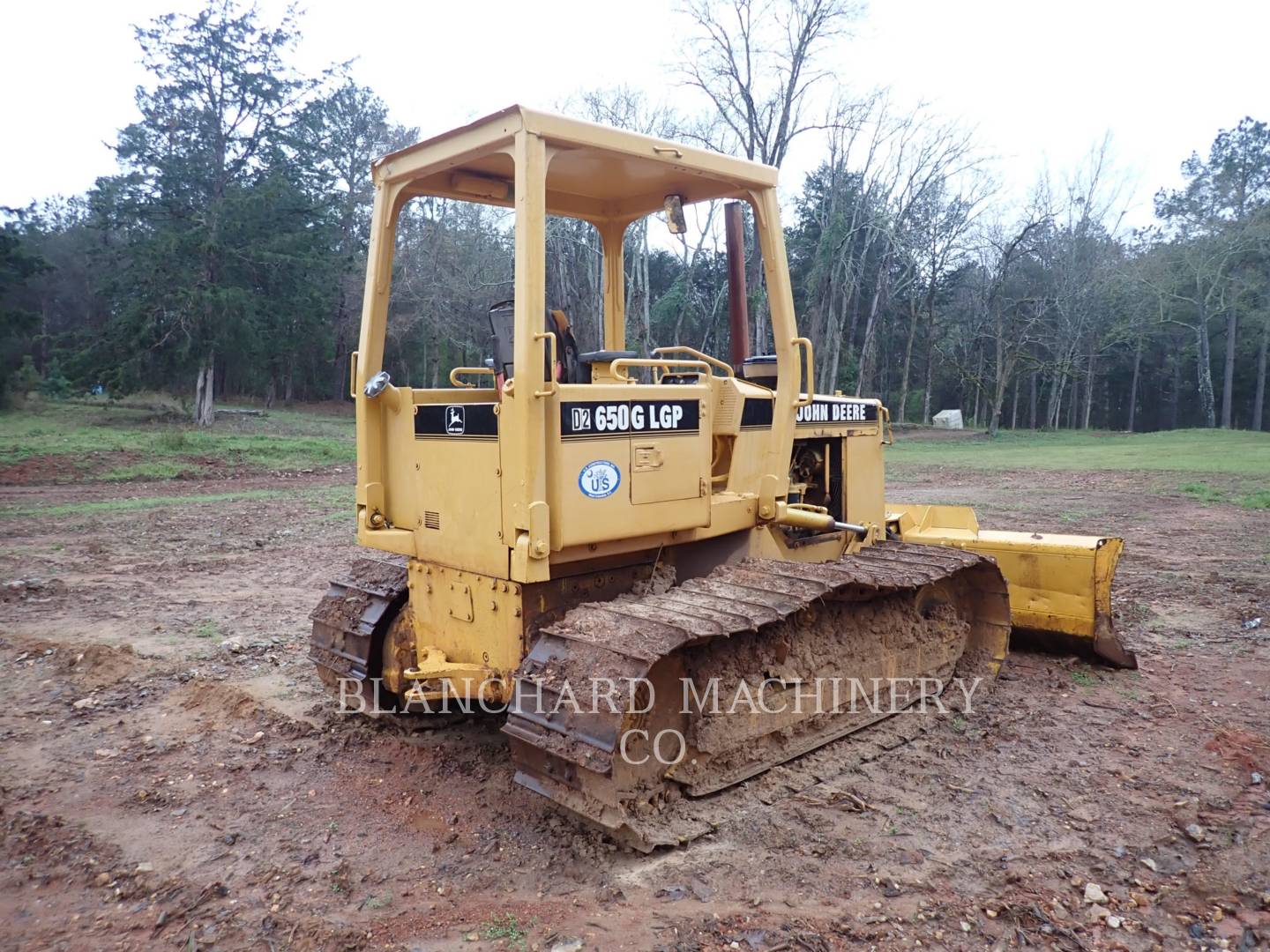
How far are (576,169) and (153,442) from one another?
19.0m

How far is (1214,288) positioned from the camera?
129 feet

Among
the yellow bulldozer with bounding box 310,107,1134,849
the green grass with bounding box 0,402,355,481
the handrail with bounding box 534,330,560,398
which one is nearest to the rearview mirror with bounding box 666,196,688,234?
the yellow bulldozer with bounding box 310,107,1134,849

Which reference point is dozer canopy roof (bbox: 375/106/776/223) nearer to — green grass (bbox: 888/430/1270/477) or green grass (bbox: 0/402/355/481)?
green grass (bbox: 888/430/1270/477)

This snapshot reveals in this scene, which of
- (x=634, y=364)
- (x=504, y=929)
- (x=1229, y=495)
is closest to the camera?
(x=504, y=929)

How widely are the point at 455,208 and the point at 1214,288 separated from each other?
Answer: 3197 cm

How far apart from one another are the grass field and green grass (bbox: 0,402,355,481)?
47.5 feet

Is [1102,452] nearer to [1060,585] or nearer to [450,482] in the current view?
[1060,585]

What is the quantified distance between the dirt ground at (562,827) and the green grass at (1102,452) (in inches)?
484

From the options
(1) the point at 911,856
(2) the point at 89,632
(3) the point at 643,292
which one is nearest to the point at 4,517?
(2) the point at 89,632

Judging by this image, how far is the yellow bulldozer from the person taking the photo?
3697 mm

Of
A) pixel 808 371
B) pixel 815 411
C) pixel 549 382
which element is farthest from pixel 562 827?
pixel 815 411

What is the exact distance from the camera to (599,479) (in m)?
3.96

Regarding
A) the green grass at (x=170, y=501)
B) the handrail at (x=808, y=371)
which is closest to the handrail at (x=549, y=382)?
the handrail at (x=808, y=371)

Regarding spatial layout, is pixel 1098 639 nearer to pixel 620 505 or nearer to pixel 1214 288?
pixel 620 505
